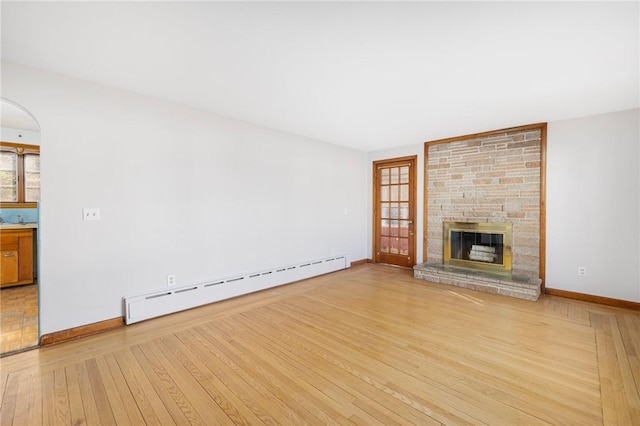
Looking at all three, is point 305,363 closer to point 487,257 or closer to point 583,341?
point 583,341

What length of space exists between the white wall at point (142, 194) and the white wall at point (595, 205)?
379 cm

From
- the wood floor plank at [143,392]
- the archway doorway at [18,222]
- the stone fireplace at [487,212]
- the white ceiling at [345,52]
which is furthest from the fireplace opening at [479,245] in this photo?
the archway doorway at [18,222]

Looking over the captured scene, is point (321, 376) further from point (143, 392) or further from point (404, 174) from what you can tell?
point (404, 174)

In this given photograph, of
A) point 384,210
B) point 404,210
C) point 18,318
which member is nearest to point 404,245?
point 404,210

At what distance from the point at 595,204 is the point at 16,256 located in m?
8.12

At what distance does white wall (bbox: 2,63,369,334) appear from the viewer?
2.47 metres

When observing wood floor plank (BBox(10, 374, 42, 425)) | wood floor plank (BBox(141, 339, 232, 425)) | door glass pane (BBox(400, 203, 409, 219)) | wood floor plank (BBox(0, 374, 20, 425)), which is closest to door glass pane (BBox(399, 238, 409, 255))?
door glass pane (BBox(400, 203, 409, 219))

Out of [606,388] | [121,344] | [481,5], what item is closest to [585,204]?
[606,388]

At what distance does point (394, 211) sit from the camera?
5.61 meters

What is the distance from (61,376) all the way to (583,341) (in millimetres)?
4341

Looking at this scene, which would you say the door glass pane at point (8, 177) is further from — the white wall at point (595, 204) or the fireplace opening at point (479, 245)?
the white wall at point (595, 204)

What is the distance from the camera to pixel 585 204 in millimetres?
3646

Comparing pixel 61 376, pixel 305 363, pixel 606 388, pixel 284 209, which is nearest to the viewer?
pixel 606 388

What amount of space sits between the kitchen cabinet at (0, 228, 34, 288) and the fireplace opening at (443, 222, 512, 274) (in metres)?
6.66
